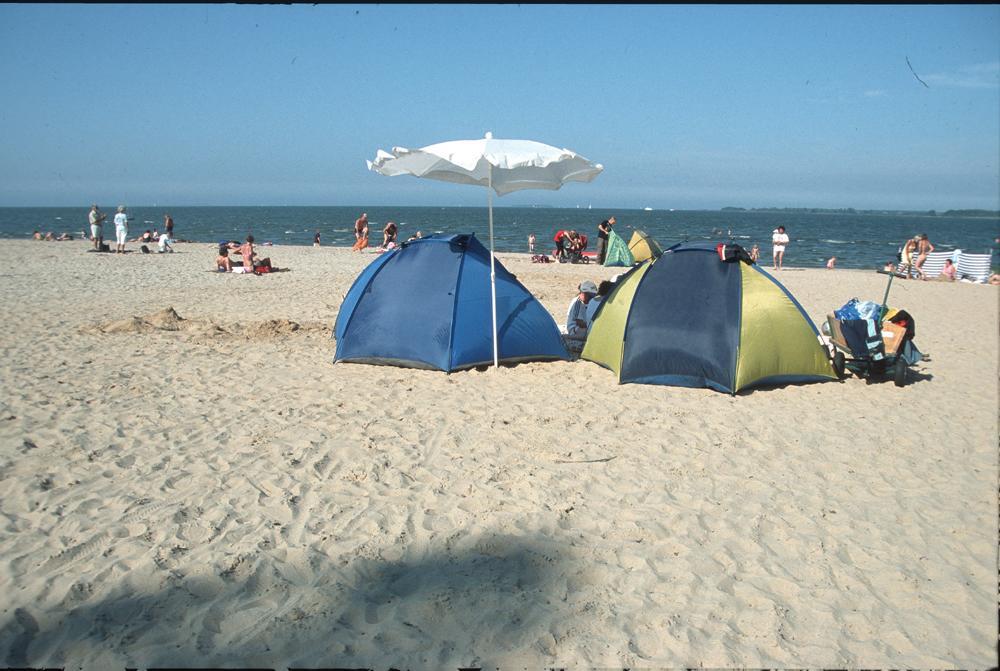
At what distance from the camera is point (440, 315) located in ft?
28.0

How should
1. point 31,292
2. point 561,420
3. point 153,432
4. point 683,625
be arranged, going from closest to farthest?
point 683,625 → point 153,432 → point 561,420 → point 31,292

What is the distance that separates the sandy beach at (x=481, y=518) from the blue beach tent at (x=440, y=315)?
14.0 inches

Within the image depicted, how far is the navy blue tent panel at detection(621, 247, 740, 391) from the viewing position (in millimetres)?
7867

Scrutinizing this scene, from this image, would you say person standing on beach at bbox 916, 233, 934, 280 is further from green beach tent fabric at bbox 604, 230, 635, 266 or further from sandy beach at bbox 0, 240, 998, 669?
sandy beach at bbox 0, 240, 998, 669

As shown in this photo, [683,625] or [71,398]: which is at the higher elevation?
[71,398]

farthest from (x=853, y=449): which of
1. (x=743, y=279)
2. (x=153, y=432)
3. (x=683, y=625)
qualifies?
(x=153, y=432)

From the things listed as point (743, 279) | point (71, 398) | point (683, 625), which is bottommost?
point (683, 625)

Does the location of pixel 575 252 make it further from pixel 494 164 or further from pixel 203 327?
pixel 494 164

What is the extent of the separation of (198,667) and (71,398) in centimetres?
488

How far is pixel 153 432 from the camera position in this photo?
6016 mm

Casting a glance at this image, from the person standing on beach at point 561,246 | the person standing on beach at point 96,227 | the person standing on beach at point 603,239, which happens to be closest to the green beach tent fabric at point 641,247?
the person standing on beach at point 603,239

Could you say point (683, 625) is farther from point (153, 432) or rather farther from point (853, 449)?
point (153, 432)

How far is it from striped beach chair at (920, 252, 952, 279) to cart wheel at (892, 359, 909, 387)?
1689cm

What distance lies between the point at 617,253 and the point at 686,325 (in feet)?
51.6
